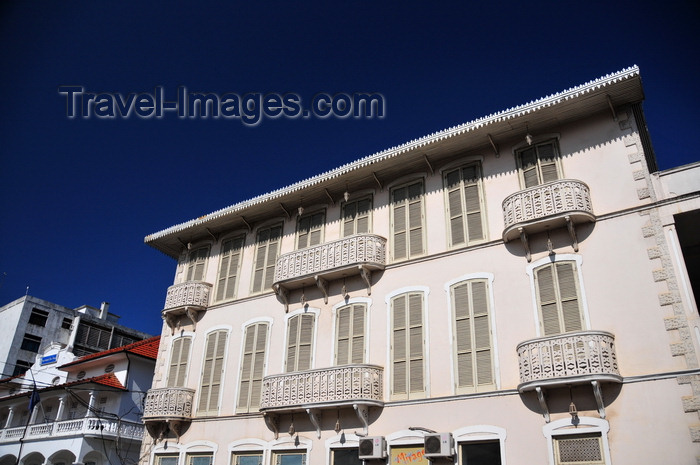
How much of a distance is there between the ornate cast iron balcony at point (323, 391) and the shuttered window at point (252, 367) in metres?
1.17

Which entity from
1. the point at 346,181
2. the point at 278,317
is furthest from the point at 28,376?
the point at 346,181

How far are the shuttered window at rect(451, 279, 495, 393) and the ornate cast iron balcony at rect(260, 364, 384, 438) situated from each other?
249 centimetres

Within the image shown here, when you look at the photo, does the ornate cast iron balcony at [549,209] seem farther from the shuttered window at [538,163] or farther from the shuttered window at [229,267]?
the shuttered window at [229,267]

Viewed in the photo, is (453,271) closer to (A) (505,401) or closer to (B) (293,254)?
(A) (505,401)

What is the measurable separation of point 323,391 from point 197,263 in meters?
9.58

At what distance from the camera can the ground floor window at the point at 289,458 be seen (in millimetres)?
16422

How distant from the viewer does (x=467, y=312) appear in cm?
1516

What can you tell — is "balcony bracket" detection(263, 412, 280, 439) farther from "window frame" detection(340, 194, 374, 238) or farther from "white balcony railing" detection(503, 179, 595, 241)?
"white balcony railing" detection(503, 179, 595, 241)

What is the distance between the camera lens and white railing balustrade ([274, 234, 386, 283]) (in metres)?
17.4

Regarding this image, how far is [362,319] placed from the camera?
17.1m

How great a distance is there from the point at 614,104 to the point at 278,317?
12425 mm

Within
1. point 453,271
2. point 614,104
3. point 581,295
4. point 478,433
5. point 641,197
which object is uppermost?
point 614,104

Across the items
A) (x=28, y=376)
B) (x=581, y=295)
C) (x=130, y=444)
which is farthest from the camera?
(x=28, y=376)

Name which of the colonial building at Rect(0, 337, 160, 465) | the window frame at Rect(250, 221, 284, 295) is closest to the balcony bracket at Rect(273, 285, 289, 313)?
the window frame at Rect(250, 221, 284, 295)
